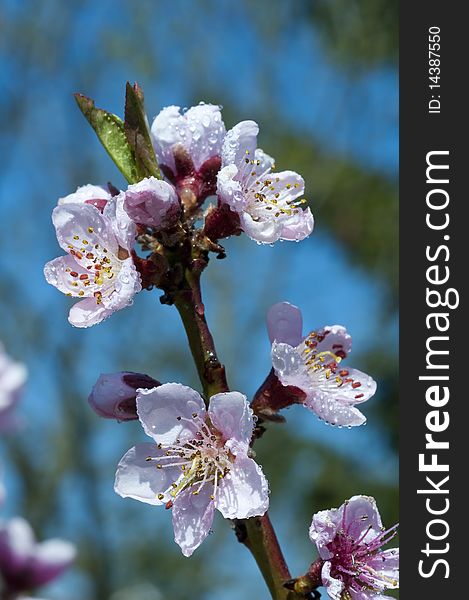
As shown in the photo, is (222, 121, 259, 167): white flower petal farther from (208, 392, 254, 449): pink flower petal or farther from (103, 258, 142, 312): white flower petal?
(208, 392, 254, 449): pink flower petal

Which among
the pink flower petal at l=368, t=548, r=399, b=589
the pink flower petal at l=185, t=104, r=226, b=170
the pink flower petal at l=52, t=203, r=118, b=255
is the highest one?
the pink flower petal at l=185, t=104, r=226, b=170

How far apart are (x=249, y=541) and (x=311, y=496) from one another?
7.11 meters

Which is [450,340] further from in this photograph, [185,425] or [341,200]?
[341,200]

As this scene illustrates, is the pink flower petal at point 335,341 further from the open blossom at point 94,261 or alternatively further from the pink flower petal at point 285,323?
the open blossom at point 94,261

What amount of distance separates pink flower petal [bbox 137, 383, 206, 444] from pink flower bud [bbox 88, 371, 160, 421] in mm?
76

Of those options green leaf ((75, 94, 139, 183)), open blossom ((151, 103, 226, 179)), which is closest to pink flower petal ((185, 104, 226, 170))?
open blossom ((151, 103, 226, 179))

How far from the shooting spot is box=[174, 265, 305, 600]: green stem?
946 millimetres

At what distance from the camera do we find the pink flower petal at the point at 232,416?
94 centimetres

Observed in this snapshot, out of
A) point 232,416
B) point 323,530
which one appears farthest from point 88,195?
point 323,530

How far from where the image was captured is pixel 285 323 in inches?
43.6

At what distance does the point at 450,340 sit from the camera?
1269 mm

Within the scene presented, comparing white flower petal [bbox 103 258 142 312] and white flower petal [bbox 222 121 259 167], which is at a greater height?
white flower petal [bbox 222 121 259 167]

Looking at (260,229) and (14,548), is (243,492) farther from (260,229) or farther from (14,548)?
(14,548)

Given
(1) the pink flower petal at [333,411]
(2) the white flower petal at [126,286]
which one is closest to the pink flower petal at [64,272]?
(2) the white flower petal at [126,286]
